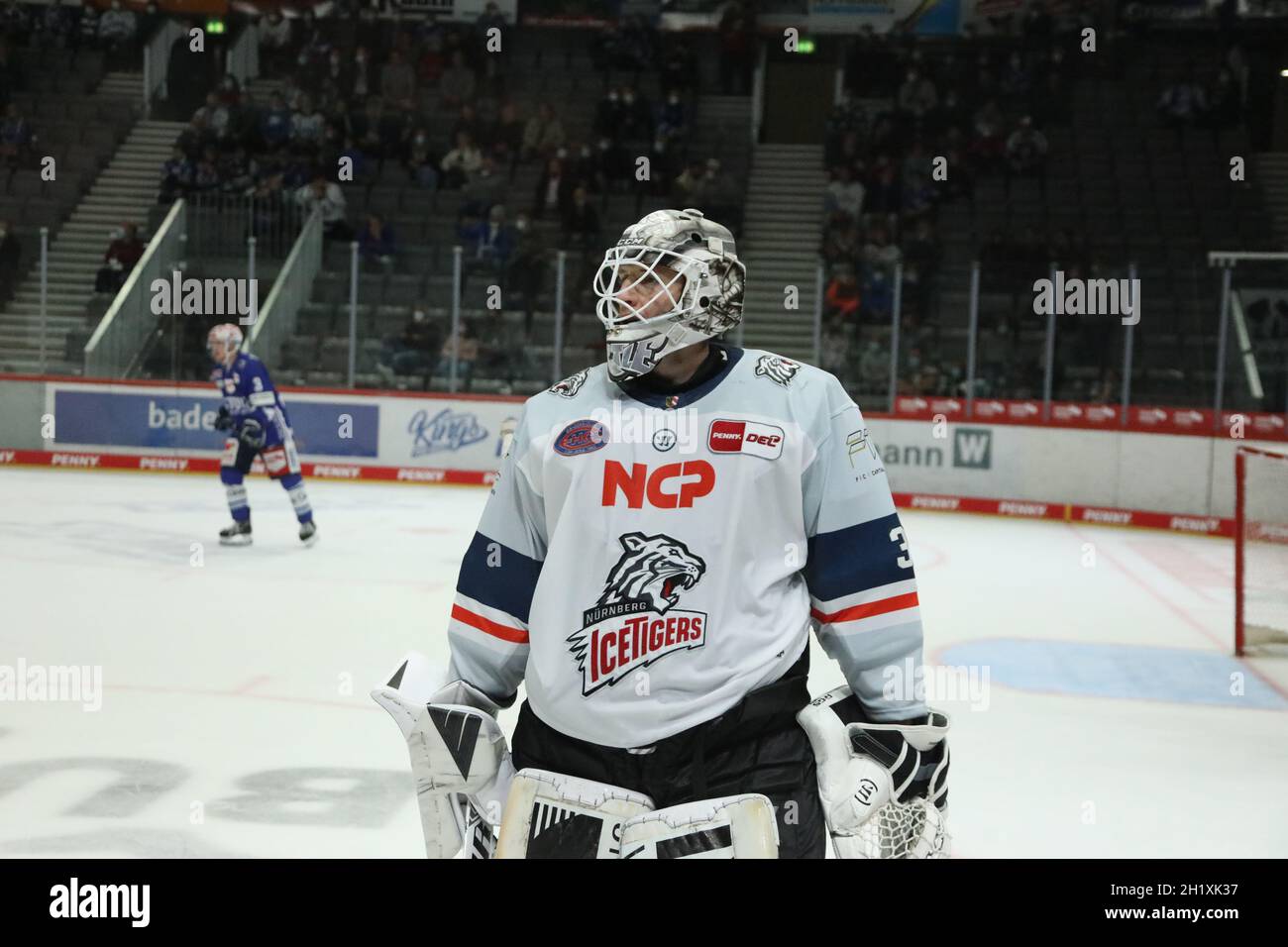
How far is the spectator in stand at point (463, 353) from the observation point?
46.7 feet

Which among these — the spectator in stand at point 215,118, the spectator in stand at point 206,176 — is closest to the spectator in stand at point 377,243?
the spectator in stand at point 206,176

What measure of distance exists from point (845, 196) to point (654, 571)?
15277 mm

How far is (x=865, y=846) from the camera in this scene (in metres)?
2.23

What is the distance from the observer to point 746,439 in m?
2.14

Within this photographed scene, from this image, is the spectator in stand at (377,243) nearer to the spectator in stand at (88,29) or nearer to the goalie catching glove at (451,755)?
the spectator in stand at (88,29)

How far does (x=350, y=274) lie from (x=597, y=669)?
12754 millimetres

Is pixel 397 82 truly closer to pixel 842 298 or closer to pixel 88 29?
pixel 88 29

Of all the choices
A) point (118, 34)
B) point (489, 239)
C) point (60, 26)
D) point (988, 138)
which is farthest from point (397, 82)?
point (988, 138)

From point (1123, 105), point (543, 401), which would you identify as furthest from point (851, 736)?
point (1123, 105)

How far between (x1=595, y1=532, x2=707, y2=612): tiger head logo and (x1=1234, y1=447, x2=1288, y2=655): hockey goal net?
18.8 feet

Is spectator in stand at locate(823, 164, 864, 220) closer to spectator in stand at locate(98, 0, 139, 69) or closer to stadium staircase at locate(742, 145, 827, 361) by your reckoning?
stadium staircase at locate(742, 145, 827, 361)

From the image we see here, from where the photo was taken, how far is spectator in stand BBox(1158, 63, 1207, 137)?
58.1ft

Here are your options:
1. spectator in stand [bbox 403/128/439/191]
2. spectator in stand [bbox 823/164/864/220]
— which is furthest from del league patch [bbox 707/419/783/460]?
spectator in stand [bbox 403/128/439/191]

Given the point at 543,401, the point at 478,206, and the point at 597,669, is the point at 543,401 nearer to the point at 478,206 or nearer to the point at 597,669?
the point at 597,669
